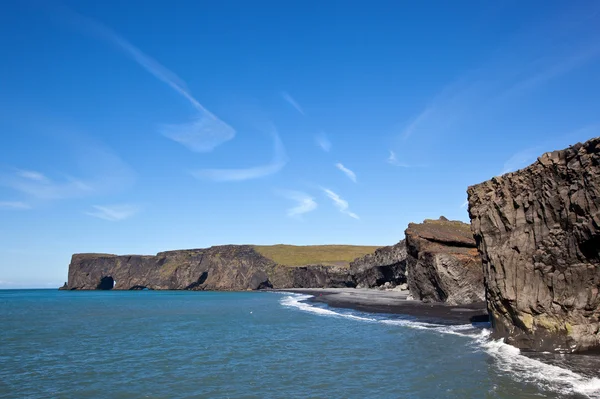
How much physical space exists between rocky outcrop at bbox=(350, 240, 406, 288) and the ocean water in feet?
218

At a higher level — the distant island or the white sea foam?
the distant island

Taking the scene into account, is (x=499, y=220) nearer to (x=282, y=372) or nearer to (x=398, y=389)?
(x=398, y=389)

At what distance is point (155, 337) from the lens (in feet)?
129

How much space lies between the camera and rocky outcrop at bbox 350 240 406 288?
10681cm

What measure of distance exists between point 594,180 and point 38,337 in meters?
47.7

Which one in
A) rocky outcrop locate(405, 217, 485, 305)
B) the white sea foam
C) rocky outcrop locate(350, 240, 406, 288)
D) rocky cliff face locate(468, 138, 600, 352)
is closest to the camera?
the white sea foam

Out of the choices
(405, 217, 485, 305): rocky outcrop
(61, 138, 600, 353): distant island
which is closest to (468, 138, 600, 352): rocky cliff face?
(61, 138, 600, 353): distant island

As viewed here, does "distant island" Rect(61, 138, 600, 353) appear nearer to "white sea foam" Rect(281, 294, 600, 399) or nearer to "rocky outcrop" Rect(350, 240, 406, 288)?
"white sea foam" Rect(281, 294, 600, 399)


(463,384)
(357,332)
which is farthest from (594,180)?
(357,332)

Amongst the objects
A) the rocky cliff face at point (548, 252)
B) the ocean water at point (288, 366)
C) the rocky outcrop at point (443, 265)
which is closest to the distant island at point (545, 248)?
the rocky cliff face at point (548, 252)

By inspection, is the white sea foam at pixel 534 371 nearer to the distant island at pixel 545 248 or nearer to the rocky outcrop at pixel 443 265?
the distant island at pixel 545 248

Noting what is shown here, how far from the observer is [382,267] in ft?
377

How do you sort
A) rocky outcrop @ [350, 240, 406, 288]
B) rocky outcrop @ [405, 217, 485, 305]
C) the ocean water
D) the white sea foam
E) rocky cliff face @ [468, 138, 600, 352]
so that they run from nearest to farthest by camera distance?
the white sea foam < the ocean water < rocky cliff face @ [468, 138, 600, 352] < rocky outcrop @ [405, 217, 485, 305] < rocky outcrop @ [350, 240, 406, 288]

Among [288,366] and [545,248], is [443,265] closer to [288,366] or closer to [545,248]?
[545,248]
